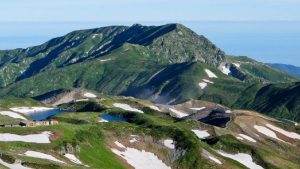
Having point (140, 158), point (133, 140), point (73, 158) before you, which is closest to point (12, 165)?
point (73, 158)

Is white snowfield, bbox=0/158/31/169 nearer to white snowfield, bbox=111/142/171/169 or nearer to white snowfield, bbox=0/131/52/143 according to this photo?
white snowfield, bbox=0/131/52/143

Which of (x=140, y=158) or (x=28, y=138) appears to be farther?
(x=140, y=158)

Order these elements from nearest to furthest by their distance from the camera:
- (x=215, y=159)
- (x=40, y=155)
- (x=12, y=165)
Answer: (x=12, y=165)
(x=40, y=155)
(x=215, y=159)

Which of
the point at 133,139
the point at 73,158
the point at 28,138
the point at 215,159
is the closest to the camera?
the point at 73,158

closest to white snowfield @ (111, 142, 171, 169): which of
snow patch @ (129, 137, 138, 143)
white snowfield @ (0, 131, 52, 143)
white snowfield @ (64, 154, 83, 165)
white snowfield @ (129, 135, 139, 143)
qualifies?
snow patch @ (129, 137, 138, 143)

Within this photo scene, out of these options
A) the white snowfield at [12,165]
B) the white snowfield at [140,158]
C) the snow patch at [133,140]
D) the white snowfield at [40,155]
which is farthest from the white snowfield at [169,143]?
the white snowfield at [12,165]

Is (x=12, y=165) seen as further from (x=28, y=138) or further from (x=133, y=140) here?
(x=133, y=140)

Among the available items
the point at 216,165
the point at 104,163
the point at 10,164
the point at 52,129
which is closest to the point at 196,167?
the point at 216,165

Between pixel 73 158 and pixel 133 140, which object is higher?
pixel 73 158
